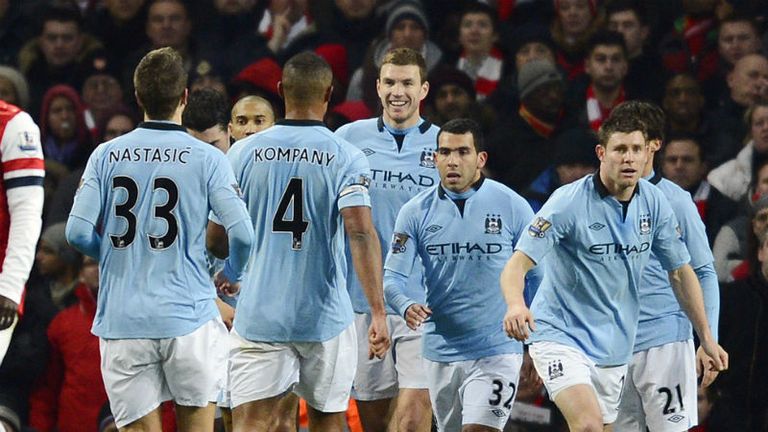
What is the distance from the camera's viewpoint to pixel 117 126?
41.3 ft

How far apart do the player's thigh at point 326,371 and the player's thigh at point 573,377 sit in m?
1.09

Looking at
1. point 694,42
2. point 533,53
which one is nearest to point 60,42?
point 533,53

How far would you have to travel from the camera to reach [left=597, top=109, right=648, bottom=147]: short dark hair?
8.48 metres


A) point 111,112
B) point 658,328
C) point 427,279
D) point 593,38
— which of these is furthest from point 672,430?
point 111,112

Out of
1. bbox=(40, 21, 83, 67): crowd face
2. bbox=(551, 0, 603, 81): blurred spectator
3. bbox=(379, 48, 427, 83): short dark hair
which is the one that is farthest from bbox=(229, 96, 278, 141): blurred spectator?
bbox=(40, 21, 83, 67): crowd face

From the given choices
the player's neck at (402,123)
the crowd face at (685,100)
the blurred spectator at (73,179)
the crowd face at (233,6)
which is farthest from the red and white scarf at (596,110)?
the blurred spectator at (73,179)

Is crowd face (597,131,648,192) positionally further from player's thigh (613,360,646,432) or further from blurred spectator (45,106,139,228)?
blurred spectator (45,106,139,228)

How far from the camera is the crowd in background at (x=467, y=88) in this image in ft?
34.6

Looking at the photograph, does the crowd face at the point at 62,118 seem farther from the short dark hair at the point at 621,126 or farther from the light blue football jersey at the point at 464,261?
the short dark hair at the point at 621,126

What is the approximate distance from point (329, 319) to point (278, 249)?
0.42m

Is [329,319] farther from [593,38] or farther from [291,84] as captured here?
[593,38]

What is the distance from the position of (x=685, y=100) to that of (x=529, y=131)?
1214mm

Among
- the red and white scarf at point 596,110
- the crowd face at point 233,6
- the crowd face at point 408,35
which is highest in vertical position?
the crowd face at point 233,6

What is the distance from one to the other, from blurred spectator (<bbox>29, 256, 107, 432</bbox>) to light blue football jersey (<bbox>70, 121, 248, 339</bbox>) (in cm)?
331
